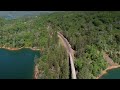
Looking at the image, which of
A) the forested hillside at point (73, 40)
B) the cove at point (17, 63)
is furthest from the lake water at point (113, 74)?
the cove at point (17, 63)

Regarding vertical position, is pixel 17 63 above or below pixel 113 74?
above

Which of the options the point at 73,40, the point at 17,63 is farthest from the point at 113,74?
the point at 17,63

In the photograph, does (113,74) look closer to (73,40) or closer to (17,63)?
(73,40)

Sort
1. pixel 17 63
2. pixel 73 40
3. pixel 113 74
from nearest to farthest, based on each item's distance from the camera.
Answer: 1. pixel 113 74
2. pixel 17 63
3. pixel 73 40

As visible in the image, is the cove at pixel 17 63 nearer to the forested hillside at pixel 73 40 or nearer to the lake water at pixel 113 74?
the forested hillside at pixel 73 40

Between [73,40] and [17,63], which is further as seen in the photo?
[73,40]

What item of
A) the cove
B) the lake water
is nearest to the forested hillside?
the lake water
